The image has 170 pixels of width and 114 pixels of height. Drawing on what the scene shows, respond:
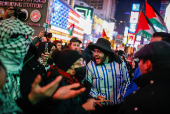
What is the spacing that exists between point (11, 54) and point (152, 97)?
1.58 m

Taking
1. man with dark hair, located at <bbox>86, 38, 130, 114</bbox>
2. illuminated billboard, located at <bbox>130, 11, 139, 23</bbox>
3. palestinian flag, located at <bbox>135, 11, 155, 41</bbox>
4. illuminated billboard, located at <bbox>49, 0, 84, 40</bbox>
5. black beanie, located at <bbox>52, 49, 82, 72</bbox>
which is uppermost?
illuminated billboard, located at <bbox>130, 11, 139, 23</bbox>

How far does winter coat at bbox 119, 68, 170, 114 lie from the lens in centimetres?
162

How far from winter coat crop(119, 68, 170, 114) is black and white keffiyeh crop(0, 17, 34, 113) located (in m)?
1.22

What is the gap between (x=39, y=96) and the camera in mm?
1322

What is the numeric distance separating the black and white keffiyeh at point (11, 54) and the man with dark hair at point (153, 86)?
3.99ft

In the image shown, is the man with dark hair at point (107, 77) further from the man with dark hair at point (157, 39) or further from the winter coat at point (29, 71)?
the winter coat at point (29, 71)

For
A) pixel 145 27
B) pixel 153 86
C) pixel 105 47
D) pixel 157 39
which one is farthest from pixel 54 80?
pixel 145 27

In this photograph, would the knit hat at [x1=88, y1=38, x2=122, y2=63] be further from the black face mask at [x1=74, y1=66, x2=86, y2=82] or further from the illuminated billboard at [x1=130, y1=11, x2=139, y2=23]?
the illuminated billboard at [x1=130, y1=11, x2=139, y2=23]

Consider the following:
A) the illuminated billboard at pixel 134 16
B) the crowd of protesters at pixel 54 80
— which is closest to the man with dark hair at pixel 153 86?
the crowd of protesters at pixel 54 80

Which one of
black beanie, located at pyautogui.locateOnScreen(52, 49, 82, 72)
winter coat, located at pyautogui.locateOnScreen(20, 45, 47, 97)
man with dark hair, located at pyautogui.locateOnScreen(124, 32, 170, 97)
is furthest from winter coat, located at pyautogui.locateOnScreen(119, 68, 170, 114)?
man with dark hair, located at pyautogui.locateOnScreen(124, 32, 170, 97)

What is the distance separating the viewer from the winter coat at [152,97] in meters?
1.62

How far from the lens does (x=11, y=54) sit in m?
1.62

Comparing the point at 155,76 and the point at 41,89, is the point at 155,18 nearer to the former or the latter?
the point at 155,76

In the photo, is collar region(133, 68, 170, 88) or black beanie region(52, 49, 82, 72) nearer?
collar region(133, 68, 170, 88)
